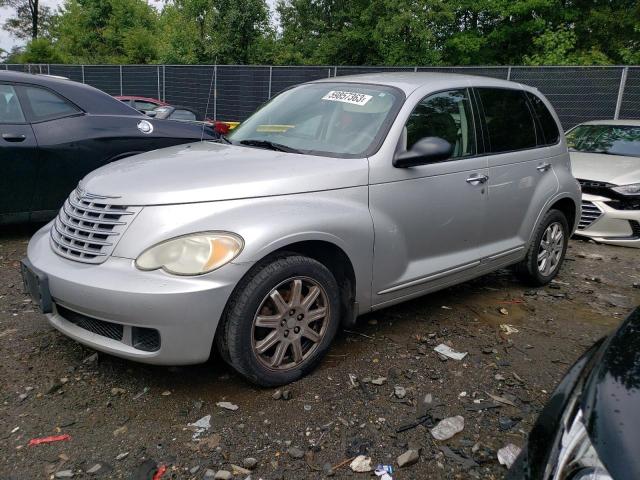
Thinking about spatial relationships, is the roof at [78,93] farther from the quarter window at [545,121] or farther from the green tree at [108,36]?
the green tree at [108,36]

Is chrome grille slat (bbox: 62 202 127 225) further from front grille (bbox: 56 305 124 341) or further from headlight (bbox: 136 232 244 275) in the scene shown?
front grille (bbox: 56 305 124 341)

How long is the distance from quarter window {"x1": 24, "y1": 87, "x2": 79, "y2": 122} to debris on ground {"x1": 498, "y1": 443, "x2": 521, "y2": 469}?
492 centimetres

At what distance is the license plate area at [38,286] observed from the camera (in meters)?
2.82

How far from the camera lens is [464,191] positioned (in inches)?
149

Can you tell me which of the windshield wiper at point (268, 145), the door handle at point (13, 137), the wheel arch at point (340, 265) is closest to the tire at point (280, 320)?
the wheel arch at point (340, 265)

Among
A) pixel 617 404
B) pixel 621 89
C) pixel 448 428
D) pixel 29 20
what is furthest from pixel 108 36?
pixel 617 404

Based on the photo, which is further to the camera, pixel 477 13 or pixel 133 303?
pixel 477 13

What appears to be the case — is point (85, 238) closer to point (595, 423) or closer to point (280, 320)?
point (280, 320)

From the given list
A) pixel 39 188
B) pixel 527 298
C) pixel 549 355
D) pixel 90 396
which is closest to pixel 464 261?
pixel 549 355

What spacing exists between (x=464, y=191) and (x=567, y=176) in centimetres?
165

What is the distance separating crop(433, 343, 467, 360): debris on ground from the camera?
3496mm

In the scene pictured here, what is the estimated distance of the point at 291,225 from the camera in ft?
9.28

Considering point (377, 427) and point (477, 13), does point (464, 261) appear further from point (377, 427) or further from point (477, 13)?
point (477, 13)

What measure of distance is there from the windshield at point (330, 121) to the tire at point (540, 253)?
1918mm
